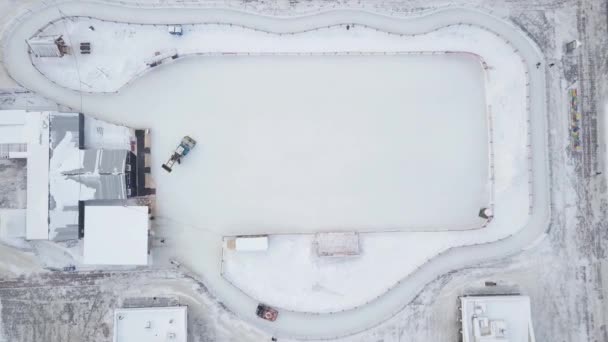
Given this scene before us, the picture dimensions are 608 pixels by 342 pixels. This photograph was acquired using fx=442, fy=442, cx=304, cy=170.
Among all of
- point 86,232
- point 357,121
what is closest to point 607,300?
point 357,121

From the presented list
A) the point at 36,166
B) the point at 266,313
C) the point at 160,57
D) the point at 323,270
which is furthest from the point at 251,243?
the point at 36,166

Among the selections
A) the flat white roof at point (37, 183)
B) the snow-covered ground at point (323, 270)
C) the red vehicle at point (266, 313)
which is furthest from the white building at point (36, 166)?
the red vehicle at point (266, 313)

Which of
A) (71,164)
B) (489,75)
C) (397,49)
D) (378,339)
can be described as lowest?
(378,339)

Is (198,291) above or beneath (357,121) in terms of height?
beneath

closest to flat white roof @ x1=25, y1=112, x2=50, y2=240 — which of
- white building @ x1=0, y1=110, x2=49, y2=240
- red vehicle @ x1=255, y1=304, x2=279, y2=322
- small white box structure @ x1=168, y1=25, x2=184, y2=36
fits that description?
white building @ x1=0, y1=110, x2=49, y2=240

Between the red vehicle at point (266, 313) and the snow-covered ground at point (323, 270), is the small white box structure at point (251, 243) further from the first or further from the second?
the red vehicle at point (266, 313)

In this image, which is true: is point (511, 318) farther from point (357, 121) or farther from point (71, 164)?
point (71, 164)

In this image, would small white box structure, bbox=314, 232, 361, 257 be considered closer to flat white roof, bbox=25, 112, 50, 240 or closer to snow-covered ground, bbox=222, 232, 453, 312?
snow-covered ground, bbox=222, 232, 453, 312
